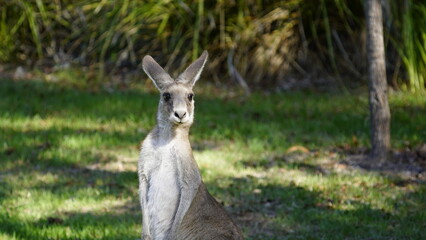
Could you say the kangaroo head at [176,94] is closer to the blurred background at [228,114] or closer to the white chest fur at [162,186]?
the white chest fur at [162,186]

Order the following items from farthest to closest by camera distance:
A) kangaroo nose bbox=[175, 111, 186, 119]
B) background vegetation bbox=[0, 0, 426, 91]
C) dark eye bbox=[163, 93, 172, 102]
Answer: background vegetation bbox=[0, 0, 426, 91] < dark eye bbox=[163, 93, 172, 102] < kangaroo nose bbox=[175, 111, 186, 119]

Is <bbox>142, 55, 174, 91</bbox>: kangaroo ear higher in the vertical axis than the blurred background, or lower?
higher

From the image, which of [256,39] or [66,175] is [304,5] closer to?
[256,39]

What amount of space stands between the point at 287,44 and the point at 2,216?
6.21 metres

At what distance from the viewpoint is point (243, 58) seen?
1123cm

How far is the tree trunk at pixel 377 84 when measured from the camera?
7.44 m

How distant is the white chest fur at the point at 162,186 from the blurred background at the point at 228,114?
1.25 m

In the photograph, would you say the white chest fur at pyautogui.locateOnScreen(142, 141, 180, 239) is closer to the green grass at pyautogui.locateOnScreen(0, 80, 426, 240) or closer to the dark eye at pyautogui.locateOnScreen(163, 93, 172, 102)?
the dark eye at pyautogui.locateOnScreen(163, 93, 172, 102)

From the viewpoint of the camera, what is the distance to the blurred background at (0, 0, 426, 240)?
6238mm

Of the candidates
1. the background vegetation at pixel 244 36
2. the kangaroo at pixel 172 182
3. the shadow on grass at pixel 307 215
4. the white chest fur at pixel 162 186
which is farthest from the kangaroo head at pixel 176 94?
the background vegetation at pixel 244 36

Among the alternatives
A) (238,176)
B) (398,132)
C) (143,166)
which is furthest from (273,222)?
(398,132)

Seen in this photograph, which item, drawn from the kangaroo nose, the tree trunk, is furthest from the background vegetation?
the kangaroo nose

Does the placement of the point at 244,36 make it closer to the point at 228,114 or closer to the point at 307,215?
the point at 228,114

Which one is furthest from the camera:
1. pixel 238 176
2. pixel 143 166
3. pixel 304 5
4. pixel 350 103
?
pixel 304 5
